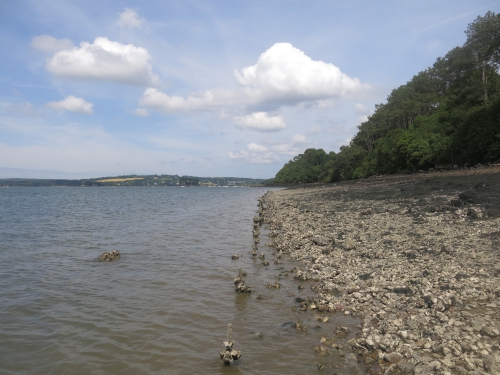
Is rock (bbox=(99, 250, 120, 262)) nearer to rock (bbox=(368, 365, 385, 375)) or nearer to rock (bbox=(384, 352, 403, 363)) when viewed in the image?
rock (bbox=(368, 365, 385, 375))

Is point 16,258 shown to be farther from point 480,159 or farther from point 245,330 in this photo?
point 480,159

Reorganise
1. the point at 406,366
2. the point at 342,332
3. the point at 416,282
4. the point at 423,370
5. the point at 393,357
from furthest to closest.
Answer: the point at 416,282, the point at 342,332, the point at 393,357, the point at 406,366, the point at 423,370

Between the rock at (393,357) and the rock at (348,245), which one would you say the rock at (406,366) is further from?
the rock at (348,245)

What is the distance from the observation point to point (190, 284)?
12.8 metres

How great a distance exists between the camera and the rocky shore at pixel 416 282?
635 centimetres

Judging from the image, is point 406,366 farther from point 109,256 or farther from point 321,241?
point 109,256

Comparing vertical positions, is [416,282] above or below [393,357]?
above

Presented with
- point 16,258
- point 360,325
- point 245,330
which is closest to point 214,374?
point 245,330

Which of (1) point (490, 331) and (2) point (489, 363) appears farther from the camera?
(1) point (490, 331)

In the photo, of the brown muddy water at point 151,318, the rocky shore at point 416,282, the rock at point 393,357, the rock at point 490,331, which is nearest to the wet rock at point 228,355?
the brown muddy water at point 151,318

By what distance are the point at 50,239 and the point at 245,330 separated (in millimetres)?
21746

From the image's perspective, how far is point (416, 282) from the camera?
9.58 metres

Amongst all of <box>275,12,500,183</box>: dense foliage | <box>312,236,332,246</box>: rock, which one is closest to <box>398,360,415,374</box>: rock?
<box>312,236,332,246</box>: rock

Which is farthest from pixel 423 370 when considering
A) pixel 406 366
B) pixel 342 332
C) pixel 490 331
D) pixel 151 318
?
pixel 151 318
